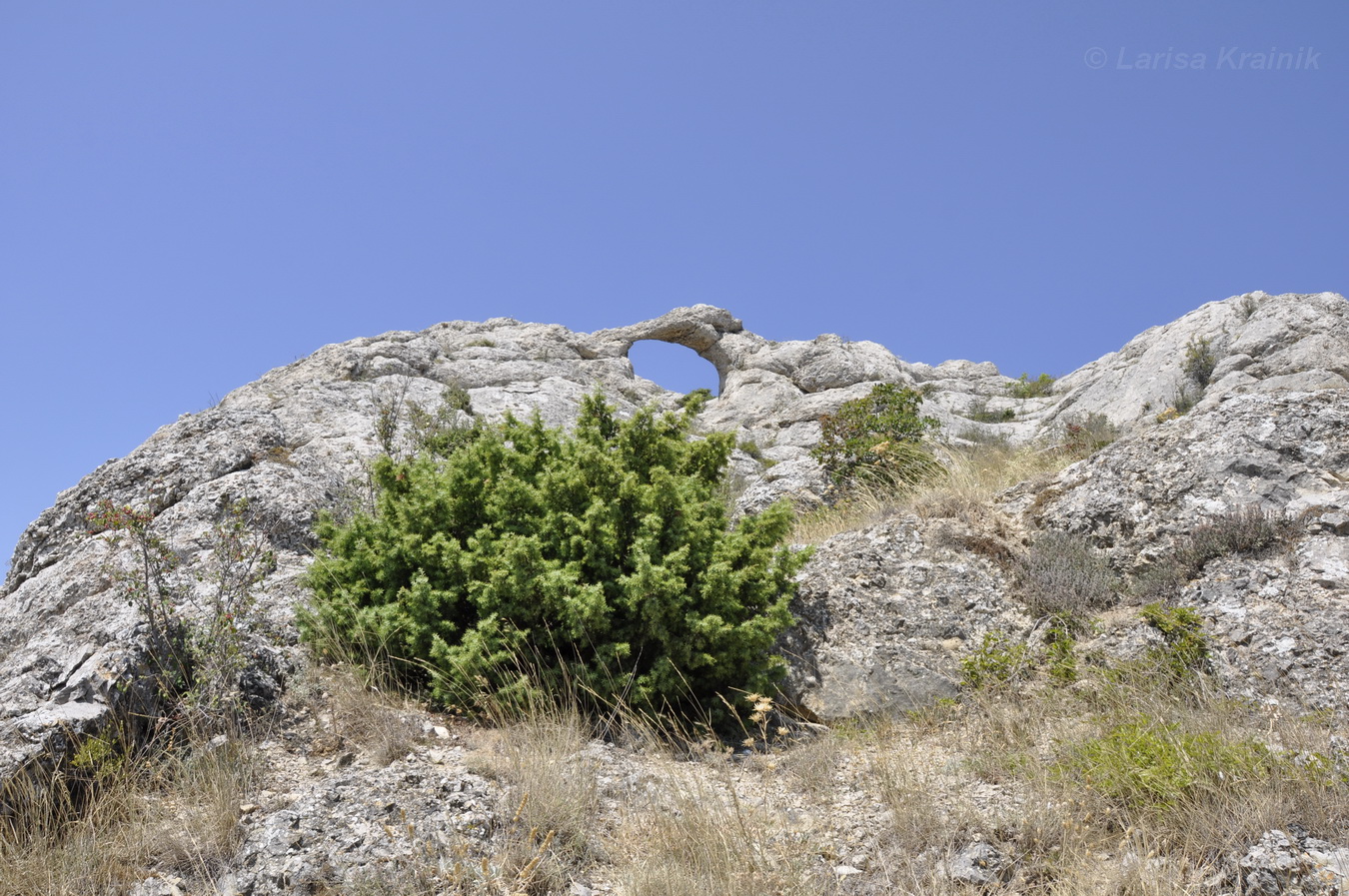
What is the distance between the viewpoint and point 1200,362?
18172 mm

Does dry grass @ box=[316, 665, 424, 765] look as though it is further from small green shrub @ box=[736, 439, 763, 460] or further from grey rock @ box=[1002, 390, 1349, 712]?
small green shrub @ box=[736, 439, 763, 460]

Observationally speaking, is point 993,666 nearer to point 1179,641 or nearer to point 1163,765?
point 1179,641

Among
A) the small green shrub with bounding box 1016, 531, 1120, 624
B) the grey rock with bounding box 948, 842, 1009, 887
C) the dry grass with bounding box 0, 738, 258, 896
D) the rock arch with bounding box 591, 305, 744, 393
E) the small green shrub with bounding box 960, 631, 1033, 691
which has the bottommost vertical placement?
the grey rock with bounding box 948, 842, 1009, 887

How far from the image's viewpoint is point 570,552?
18.8 feet

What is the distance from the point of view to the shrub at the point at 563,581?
→ 17.4 ft

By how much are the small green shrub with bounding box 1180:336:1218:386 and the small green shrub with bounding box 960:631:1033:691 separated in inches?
608

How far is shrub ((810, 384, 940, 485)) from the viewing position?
34.8 ft

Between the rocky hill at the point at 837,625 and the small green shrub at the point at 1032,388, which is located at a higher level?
the small green shrub at the point at 1032,388

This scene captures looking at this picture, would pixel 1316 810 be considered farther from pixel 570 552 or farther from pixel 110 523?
pixel 110 523

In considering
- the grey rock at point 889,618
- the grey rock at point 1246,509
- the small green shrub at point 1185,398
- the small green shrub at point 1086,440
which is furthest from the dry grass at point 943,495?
the small green shrub at point 1185,398

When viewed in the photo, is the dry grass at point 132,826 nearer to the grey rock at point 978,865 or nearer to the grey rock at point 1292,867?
the grey rock at point 978,865

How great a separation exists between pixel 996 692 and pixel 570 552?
3.25 metres

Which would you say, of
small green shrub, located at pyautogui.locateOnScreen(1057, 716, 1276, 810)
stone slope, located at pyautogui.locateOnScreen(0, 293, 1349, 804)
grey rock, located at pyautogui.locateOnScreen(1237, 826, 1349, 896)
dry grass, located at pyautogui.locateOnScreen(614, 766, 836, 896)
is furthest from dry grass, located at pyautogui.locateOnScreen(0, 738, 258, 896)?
grey rock, located at pyautogui.locateOnScreen(1237, 826, 1349, 896)

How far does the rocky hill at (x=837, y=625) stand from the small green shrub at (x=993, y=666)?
5.4 inches
